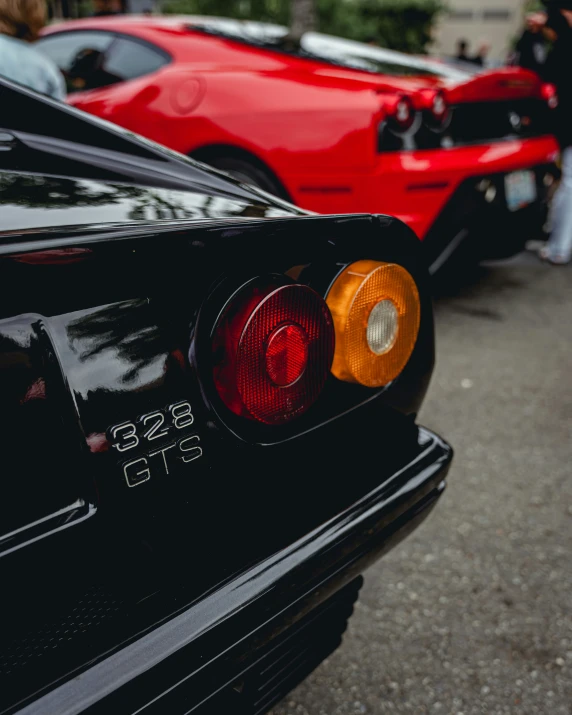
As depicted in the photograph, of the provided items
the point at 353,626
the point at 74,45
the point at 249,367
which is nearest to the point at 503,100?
the point at 74,45

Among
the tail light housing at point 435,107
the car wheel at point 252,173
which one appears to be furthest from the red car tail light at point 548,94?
the car wheel at point 252,173

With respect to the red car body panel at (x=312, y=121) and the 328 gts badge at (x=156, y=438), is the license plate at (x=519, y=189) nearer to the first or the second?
the red car body panel at (x=312, y=121)

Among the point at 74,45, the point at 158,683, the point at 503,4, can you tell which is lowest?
the point at 158,683

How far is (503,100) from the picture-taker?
12.3 feet

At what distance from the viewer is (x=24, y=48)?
274cm

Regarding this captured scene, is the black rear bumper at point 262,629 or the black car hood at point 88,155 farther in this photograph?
the black car hood at point 88,155

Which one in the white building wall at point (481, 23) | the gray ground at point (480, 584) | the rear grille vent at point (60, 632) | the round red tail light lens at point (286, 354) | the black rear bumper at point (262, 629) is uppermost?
the white building wall at point (481, 23)

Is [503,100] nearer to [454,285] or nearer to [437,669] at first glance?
[454,285]

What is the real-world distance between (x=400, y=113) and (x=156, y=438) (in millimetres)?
2768

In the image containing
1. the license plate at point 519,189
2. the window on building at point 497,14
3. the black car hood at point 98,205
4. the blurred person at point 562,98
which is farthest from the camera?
the window on building at point 497,14

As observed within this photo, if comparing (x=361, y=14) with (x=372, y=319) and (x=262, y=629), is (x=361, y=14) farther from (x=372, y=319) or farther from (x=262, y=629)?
(x=262, y=629)

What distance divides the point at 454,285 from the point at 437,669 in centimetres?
351

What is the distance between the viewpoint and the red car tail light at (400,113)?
3252 mm

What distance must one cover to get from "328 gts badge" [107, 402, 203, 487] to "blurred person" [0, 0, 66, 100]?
2.13 metres
